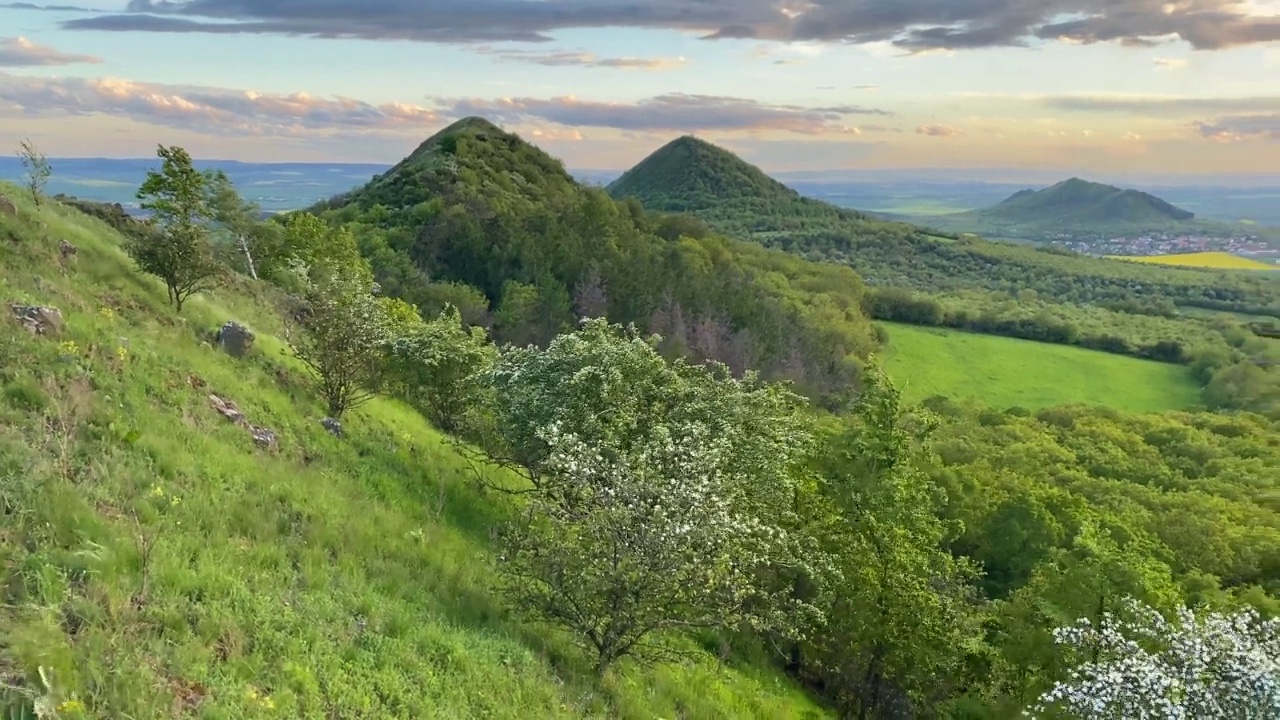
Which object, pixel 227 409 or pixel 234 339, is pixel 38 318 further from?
pixel 234 339

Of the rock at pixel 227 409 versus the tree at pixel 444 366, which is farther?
the tree at pixel 444 366

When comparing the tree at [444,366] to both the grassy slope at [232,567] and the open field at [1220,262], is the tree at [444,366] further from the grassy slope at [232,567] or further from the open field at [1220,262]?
the open field at [1220,262]

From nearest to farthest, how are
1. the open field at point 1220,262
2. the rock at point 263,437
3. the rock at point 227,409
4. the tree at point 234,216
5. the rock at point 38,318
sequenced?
1. the rock at point 38,318
2. the rock at point 263,437
3. the rock at point 227,409
4. the tree at point 234,216
5. the open field at point 1220,262

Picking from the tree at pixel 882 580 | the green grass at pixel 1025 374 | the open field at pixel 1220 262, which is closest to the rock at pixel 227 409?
the tree at pixel 882 580

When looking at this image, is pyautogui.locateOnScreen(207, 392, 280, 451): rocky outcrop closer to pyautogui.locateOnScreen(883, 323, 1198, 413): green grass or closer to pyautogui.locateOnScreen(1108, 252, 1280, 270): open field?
pyautogui.locateOnScreen(883, 323, 1198, 413): green grass

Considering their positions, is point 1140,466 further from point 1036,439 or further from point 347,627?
point 347,627

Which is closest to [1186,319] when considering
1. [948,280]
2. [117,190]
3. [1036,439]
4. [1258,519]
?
[948,280]

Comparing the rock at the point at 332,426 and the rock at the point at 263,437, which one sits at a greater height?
the rock at the point at 263,437

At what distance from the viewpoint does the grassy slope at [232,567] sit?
8.66 meters

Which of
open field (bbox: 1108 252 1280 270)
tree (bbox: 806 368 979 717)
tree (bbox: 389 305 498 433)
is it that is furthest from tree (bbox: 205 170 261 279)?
open field (bbox: 1108 252 1280 270)

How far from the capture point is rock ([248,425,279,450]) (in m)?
17.1

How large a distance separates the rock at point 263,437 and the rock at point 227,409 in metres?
0.38

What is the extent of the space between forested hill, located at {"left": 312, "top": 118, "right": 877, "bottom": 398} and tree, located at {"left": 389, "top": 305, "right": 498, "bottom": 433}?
34006mm

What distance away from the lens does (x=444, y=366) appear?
24.4 m
